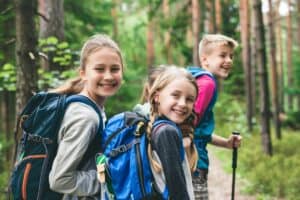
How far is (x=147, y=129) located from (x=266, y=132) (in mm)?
9189

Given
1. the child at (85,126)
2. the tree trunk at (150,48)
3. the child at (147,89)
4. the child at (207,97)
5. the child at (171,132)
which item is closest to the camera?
the child at (171,132)

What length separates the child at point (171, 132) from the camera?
232 centimetres

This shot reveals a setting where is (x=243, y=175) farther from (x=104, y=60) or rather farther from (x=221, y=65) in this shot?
(x=104, y=60)

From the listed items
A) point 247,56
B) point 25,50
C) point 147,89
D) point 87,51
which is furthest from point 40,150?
point 247,56

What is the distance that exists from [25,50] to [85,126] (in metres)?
1.63

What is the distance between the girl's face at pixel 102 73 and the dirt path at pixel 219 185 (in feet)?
19.3

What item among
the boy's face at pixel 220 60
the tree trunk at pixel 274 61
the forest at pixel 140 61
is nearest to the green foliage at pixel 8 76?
the forest at pixel 140 61

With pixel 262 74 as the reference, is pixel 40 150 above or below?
below

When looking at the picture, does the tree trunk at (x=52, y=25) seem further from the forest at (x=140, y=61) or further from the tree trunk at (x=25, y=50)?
the tree trunk at (x=25, y=50)

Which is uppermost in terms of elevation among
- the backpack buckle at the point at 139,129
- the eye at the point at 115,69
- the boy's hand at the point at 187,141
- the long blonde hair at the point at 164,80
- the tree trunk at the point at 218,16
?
the tree trunk at the point at 218,16

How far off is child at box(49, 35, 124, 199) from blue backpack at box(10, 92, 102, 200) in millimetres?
40

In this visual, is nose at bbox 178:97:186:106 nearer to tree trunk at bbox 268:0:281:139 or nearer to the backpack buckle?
the backpack buckle

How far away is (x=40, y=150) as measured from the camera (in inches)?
102

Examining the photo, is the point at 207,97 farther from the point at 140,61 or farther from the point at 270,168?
the point at 140,61
